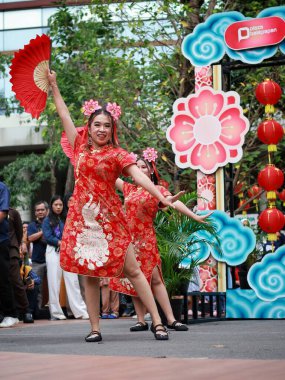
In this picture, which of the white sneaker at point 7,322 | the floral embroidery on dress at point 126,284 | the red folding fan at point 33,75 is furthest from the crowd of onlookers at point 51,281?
the red folding fan at point 33,75

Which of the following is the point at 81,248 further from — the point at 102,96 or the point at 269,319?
the point at 102,96

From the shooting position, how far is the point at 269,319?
10539 millimetres

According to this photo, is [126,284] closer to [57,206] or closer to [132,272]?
[132,272]

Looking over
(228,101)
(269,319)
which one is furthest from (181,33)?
(269,319)

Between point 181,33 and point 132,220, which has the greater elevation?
point 181,33

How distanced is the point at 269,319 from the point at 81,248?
444 cm

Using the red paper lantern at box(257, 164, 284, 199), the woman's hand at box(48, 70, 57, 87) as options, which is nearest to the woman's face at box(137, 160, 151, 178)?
the woman's hand at box(48, 70, 57, 87)

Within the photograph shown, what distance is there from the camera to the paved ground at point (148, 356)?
14.5 ft

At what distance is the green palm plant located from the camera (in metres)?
9.29

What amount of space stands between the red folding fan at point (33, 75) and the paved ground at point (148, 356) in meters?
1.85

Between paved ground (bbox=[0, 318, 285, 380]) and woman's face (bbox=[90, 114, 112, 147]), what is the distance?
147 cm

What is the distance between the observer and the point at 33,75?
714 centimetres

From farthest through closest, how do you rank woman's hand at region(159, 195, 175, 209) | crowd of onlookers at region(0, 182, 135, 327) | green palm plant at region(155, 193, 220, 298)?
1. crowd of onlookers at region(0, 182, 135, 327)
2. green palm plant at region(155, 193, 220, 298)
3. woman's hand at region(159, 195, 175, 209)

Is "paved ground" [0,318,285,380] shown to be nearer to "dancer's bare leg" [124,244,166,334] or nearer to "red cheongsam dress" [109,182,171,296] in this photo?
"dancer's bare leg" [124,244,166,334]
